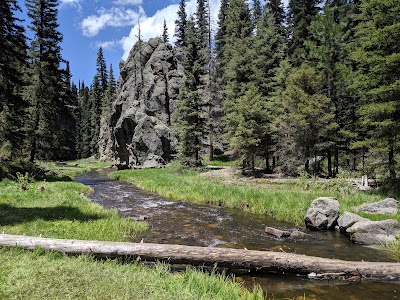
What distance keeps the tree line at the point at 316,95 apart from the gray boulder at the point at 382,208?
15.3 feet

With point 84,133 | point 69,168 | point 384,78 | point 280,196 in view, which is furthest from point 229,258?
point 84,133

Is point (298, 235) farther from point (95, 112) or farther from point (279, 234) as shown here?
point (95, 112)

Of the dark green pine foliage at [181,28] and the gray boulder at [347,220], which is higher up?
the dark green pine foliage at [181,28]

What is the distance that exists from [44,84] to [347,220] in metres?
30.8

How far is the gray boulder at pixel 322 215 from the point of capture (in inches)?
523

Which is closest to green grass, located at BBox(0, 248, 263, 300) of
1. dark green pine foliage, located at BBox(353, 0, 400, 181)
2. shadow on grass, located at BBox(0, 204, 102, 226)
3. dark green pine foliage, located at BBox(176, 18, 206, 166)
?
shadow on grass, located at BBox(0, 204, 102, 226)

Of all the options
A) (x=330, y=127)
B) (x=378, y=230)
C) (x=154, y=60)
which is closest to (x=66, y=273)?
(x=378, y=230)

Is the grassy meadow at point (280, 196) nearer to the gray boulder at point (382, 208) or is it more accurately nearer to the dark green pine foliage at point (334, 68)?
the gray boulder at point (382, 208)

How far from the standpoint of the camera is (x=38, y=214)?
497 inches

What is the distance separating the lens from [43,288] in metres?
5.63

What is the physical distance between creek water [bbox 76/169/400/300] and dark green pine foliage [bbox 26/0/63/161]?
13.5 meters

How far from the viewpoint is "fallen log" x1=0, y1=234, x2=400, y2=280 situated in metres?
7.63

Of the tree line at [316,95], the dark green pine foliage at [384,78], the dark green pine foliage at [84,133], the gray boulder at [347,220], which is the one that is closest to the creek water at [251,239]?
the gray boulder at [347,220]

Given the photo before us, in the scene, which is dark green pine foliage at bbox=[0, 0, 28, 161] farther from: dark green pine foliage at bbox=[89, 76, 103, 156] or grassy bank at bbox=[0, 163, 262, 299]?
dark green pine foliage at bbox=[89, 76, 103, 156]
